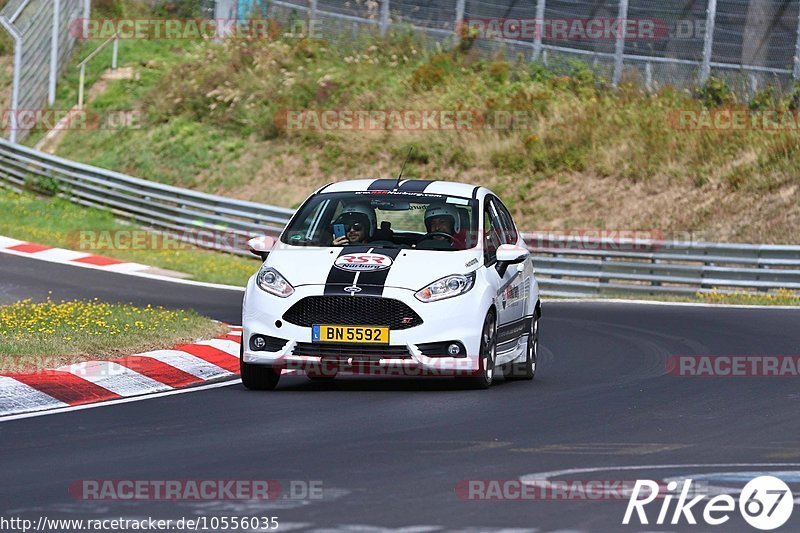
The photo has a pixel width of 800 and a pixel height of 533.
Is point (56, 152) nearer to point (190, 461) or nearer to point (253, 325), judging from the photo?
point (253, 325)

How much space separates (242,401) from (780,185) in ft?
66.4

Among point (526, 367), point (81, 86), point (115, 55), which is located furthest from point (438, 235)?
point (115, 55)

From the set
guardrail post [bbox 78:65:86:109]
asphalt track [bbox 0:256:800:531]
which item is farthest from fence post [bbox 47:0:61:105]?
asphalt track [bbox 0:256:800:531]

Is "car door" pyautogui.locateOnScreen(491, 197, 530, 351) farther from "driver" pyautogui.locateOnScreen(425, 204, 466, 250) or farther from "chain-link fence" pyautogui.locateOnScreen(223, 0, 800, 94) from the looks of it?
"chain-link fence" pyautogui.locateOnScreen(223, 0, 800, 94)

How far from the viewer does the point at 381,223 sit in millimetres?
12234

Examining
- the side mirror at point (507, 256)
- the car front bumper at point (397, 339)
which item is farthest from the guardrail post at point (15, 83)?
the car front bumper at point (397, 339)

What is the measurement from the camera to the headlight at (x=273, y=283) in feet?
37.3

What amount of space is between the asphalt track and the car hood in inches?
32.6

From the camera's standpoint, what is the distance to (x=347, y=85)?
37.1 metres

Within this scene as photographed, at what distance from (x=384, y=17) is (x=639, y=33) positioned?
7.57 metres

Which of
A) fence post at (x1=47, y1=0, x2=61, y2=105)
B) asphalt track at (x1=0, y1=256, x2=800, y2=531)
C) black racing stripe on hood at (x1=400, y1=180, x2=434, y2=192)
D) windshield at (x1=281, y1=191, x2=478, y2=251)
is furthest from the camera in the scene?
fence post at (x1=47, y1=0, x2=61, y2=105)

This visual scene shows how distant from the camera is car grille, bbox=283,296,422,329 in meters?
11.2

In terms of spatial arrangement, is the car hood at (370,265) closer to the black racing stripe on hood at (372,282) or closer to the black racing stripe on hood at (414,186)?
the black racing stripe on hood at (372,282)

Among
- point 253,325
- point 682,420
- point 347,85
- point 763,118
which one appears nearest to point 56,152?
point 347,85
